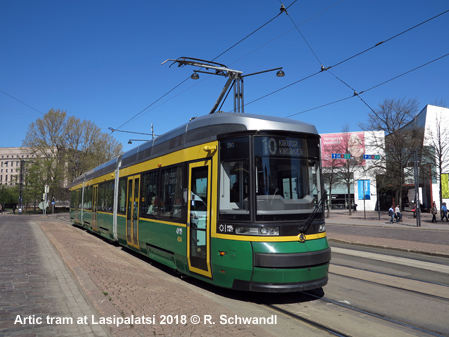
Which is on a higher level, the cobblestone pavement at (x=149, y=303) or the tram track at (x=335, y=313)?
the cobblestone pavement at (x=149, y=303)

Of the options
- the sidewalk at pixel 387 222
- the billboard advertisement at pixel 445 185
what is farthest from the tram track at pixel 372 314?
the billboard advertisement at pixel 445 185

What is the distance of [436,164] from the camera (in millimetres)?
36031

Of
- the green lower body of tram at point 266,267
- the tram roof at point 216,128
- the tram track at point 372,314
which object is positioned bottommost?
the tram track at point 372,314

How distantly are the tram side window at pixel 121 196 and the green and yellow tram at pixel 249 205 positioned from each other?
158 inches

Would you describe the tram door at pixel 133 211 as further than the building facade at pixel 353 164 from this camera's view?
No

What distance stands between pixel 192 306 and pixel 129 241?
596 centimetres

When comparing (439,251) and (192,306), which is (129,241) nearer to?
(192,306)

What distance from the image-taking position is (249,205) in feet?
18.9

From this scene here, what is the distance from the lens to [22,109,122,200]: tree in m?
49.7

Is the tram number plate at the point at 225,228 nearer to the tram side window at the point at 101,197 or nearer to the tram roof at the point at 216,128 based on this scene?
the tram roof at the point at 216,128

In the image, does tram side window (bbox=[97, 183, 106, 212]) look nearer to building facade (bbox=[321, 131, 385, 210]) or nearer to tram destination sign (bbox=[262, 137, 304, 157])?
tram destination sign (bbox=[262, 137, 304, 157])

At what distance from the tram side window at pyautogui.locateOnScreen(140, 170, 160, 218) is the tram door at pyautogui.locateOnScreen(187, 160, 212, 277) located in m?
1.87

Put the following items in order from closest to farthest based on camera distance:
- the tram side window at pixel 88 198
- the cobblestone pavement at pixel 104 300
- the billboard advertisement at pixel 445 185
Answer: the cobblestone pavement at pixel 104 300 < the tram side window at pixel 88 198 < the billboard advertisement at pixel 445 185

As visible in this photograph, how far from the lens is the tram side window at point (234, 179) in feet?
19.2
